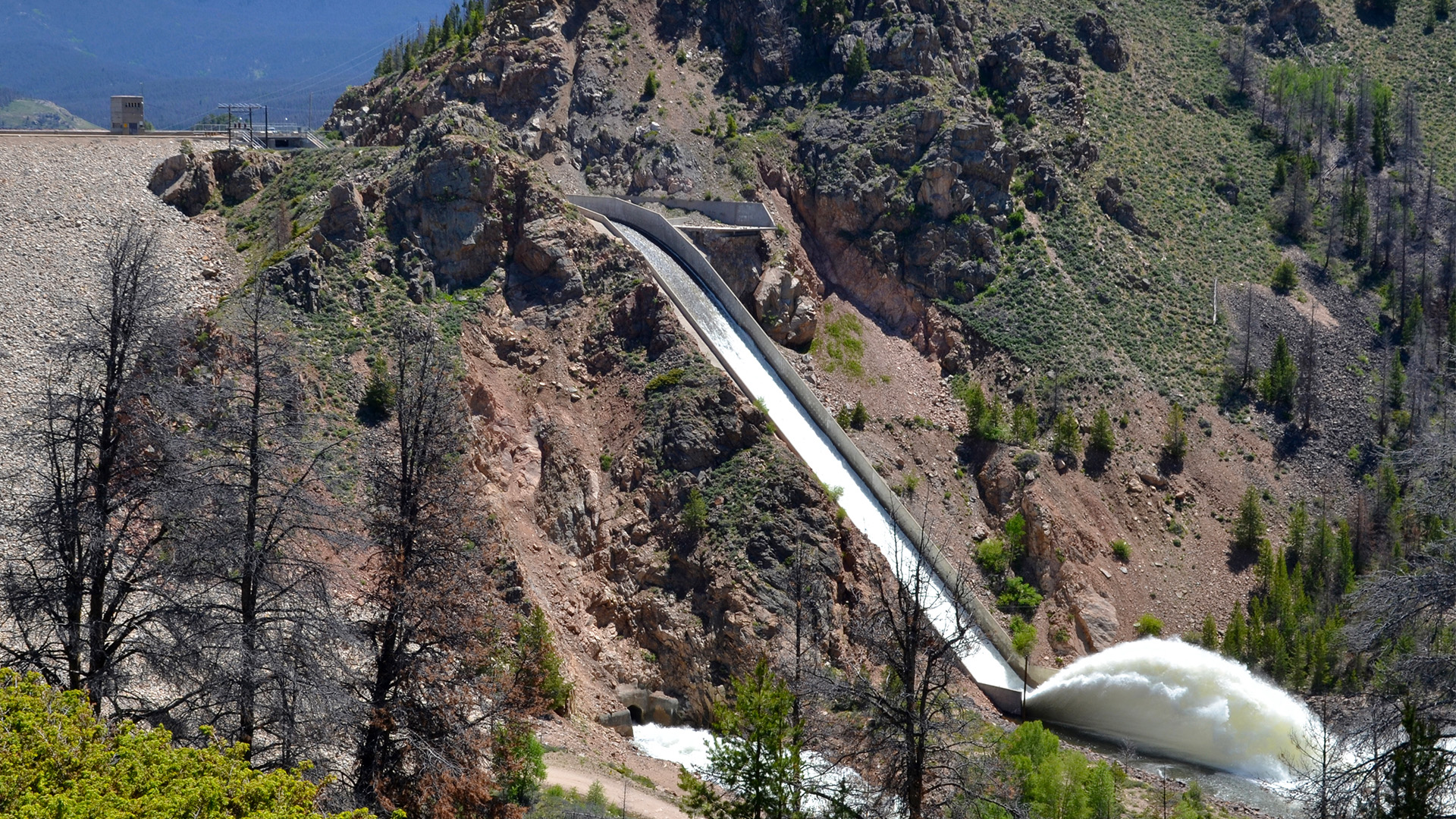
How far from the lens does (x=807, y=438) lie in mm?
54594

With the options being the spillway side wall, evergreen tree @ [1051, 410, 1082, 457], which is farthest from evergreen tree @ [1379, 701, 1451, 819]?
evergreen tree @ [1051, 410, 1082, 457]

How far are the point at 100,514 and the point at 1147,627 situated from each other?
41.1m

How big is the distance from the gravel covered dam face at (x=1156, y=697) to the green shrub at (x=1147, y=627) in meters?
0.50

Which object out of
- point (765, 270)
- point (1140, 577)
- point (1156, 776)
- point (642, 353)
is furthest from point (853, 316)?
point (1156, 776)

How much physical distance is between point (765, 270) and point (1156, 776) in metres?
28.1

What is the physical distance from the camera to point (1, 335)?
4388cm

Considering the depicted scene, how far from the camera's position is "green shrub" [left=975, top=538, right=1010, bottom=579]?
5306cm

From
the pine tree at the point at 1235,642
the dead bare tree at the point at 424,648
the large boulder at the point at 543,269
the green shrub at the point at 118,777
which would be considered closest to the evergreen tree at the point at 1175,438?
the pine tree at the point at 1235,642

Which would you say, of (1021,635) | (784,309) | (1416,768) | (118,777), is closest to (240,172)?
(784,309)

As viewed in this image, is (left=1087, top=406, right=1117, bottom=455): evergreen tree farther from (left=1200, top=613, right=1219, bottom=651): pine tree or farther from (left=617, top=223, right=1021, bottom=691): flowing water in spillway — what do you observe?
(left=617, top=223, right=1021, bottom=691): flowing water in spillway

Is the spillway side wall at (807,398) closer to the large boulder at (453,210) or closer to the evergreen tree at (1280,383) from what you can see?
the large boulder at (453,210)

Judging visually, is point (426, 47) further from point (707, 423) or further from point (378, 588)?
point (378, 588)

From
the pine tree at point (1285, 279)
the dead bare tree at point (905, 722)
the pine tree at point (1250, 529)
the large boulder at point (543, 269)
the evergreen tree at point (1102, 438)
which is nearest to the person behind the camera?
the dead bare tree at point (905, 722)

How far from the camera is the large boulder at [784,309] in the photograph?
60.1 metres
